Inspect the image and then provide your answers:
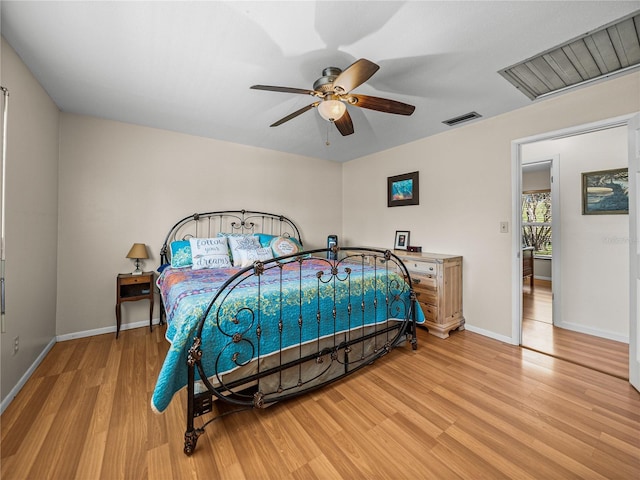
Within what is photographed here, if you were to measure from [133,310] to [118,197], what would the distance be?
4.55 feet

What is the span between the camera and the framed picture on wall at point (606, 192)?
3023mm

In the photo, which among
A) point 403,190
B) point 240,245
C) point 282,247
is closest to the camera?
point 240,245

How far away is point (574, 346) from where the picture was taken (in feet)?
9.16

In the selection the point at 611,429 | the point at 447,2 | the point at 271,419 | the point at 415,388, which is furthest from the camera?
the point at 415,388

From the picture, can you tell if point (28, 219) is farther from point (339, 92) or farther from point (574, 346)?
point (574, 346)

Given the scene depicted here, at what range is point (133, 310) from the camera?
10.8ft

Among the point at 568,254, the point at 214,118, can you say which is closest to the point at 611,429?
the point at 568,254

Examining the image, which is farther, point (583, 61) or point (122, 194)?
point (122, 194)

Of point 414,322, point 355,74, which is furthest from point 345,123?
point 414,322

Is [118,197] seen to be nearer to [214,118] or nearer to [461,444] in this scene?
[214,118]

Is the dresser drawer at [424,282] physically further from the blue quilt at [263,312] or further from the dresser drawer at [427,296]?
the blue quilt at [263,312]

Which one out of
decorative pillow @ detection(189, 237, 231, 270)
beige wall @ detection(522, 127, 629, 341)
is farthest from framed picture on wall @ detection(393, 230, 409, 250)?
decorative pillow @ detection(189, 237, 231, 270)

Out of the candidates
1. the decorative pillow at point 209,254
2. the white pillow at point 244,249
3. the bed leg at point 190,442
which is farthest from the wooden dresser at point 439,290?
the bed leg at point 190,442

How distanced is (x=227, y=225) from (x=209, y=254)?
0.88m
